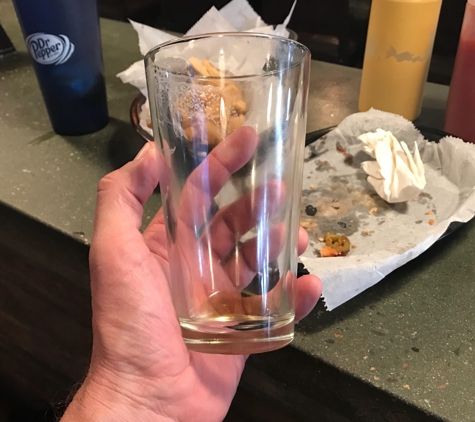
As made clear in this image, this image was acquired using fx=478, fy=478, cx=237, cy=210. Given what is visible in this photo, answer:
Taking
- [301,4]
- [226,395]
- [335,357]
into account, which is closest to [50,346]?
[226,395]

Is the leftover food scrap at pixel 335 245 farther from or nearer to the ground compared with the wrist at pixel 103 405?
farther from the ground

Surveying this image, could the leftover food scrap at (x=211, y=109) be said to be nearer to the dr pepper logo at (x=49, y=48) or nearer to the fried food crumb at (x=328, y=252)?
the fried food crumb at (x=328, y=252)

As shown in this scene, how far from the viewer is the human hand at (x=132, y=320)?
377 mm

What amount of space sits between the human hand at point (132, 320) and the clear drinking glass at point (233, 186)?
0.16 feet

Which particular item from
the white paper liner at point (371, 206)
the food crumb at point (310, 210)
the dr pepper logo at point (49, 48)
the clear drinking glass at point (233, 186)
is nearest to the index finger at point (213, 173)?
the clear drinking glass at point (233, 186)

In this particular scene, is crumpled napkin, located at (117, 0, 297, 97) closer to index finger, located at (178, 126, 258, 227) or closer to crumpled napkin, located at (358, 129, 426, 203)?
crumpled napkin, located at (358, 129, 426, 203)

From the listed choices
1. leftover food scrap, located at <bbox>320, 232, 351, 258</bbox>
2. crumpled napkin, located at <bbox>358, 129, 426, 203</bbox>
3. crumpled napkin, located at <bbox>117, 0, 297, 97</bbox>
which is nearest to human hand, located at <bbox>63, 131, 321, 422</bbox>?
leftover food scrap, located at <bbox>320, 232, 351, 258</bbox>

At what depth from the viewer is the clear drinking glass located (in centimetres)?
29

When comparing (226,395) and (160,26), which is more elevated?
(160,26)

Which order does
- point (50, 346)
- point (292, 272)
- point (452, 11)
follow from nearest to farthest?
point (292, 272)
point (50, 346)
point (452, 11)

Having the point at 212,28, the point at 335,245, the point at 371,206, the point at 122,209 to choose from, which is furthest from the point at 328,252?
the point at 212,28

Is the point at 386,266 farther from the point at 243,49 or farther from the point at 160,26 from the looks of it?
the point at 160,26

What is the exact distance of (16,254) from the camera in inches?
25.8

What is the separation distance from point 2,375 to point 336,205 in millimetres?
745
